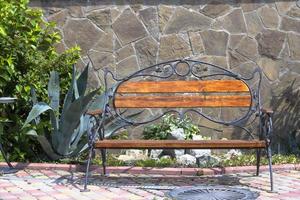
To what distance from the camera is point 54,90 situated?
22.5ft

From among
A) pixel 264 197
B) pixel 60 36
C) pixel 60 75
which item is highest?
pixel 60 36

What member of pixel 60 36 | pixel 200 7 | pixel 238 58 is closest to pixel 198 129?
pixel 238 58

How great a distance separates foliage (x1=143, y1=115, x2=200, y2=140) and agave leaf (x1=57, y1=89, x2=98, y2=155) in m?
1.27

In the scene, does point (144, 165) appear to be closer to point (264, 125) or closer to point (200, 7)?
point (264, 125)

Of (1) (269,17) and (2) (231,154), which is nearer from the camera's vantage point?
(2) (231,154)

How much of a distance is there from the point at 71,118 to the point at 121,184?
104 centimetres

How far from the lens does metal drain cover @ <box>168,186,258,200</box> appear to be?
533cm

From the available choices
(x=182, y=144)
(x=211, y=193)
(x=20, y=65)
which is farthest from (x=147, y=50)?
(x=211, y=193)

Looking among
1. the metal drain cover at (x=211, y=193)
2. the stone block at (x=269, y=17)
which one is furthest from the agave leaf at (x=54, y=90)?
the stone block at (x=269, y=17)

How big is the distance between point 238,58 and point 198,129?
111 cm

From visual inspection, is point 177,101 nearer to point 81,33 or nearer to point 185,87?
point 185,87

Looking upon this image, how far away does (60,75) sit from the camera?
746cm

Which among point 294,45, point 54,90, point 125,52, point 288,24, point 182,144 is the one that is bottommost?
point 182,144

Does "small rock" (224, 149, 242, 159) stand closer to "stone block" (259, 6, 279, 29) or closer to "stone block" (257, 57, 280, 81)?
"stone block" (257, 57, 280, 81)
